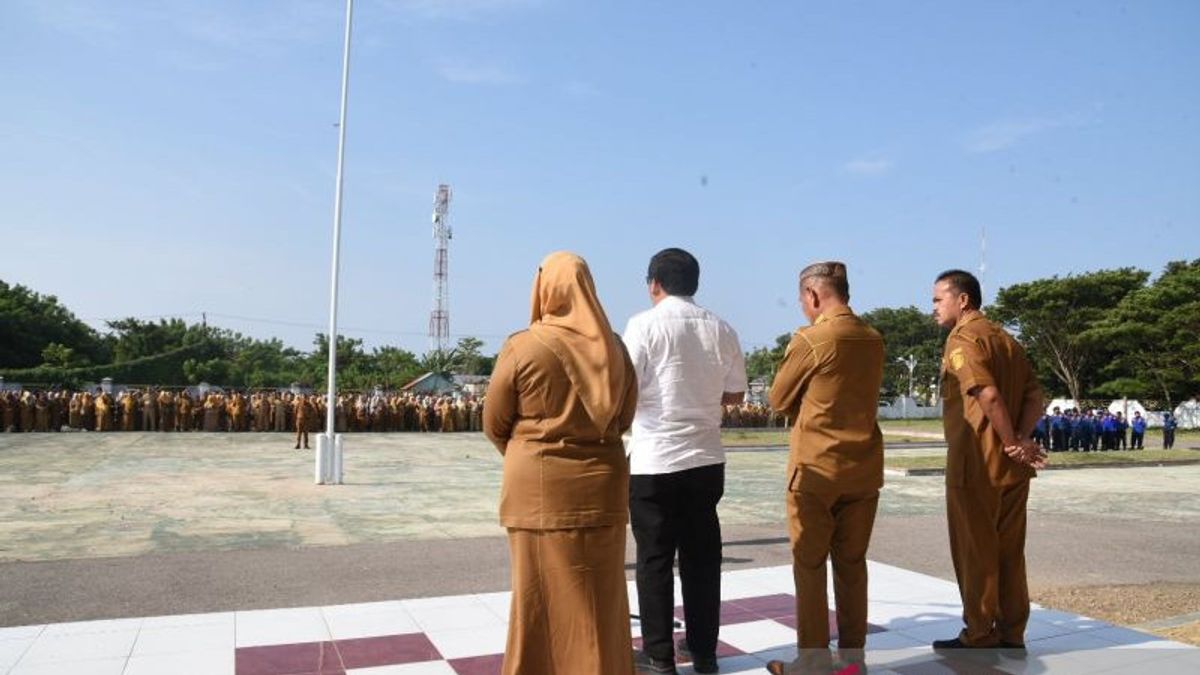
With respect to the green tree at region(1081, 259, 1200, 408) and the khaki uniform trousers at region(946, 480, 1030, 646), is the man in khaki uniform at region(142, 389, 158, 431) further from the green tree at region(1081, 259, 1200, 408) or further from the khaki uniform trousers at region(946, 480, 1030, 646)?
the green tree at region(1081, 259, 1200, 408)

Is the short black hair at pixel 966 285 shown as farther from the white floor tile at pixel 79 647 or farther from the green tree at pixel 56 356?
the green tree at pixel 56 356

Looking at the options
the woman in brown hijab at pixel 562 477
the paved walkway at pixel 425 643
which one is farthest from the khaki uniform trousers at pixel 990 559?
the woman in brown hijab at pixel 562 477

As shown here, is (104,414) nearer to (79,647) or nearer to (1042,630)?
(79,647)

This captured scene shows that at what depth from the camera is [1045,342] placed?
49219mm

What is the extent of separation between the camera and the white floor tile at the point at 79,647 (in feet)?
13.1

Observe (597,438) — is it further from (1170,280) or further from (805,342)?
(1170,280)

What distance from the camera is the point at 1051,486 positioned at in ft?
48.7

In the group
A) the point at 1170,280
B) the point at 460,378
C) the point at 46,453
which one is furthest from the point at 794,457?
the point at 460,378

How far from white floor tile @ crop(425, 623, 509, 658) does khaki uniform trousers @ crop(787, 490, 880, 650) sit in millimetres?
1421

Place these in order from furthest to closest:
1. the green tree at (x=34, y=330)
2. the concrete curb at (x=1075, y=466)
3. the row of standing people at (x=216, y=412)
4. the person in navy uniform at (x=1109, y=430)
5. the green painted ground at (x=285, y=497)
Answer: the green tree at (x=34, y=330) → the person in navy uniform at (x=1109, y=430) → the row of standing people at (x=216, y=412) → the concrete curb at (x=1075, y=466) → the green painted ground at (x=285, y=497)

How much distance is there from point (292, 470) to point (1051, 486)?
1314 cm

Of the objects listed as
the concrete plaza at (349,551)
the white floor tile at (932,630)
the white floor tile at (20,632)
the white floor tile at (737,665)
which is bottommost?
the concrete plaza at (349,551)

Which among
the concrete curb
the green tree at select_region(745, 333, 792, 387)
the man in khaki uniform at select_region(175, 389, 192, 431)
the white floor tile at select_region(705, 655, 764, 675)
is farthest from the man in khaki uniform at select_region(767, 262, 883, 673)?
the green tree at select_region(745, 333, 792, 387)

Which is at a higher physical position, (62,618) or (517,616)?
(517,616)
